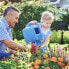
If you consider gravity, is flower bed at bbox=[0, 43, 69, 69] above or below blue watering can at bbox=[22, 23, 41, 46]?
below

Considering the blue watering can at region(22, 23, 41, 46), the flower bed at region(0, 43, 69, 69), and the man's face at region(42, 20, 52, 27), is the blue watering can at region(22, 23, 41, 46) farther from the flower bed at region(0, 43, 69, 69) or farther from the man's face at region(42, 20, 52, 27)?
the flower bed at region(0, 43, 69, 69)

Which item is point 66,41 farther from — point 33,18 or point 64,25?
point 64,25

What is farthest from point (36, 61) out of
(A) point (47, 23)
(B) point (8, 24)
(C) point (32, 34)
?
(A) point (47, 23)

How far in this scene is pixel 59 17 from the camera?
506 inches

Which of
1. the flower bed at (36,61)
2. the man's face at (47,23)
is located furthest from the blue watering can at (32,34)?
the flower bed at (36,61)

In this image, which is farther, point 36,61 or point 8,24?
point 8,24

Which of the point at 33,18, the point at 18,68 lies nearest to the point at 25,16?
the point at 33,18

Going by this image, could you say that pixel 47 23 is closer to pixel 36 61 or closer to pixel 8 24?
pixel 8 24

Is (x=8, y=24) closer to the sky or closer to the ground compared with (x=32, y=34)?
closer to the sky

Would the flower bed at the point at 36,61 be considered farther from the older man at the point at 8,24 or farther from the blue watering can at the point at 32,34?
the blue watering can at the point at 32,34

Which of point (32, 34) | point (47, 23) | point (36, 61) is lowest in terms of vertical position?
point (36, 61)

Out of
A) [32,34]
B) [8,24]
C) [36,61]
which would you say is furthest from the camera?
[32,34]

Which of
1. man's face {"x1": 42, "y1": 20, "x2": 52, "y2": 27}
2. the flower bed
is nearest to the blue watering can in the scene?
man's face {"x1": 42, "y1": 20, "x2": 52, "y2": 27}

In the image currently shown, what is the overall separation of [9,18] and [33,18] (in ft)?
23.8
